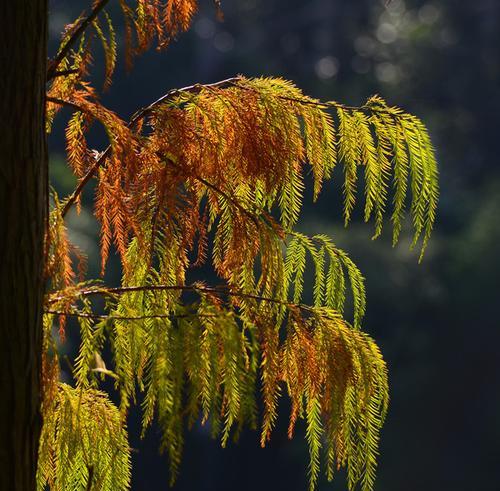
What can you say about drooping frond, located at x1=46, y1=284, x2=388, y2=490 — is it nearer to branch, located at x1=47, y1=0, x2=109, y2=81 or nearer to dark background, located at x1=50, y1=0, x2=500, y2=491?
branch, located at x1=47, y1=0, x2=109, y2=81

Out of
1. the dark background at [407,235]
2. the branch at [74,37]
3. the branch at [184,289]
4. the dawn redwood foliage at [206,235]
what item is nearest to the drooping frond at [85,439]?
the dawn redwood foliage at [206,235]

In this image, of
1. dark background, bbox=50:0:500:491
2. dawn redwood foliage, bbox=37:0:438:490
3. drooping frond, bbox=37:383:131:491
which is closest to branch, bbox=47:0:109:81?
dawn redwood foliage, bbox=37:0:438:490

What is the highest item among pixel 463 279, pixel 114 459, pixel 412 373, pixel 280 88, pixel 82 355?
pixel 280 88

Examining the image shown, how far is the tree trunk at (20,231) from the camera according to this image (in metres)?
1.08

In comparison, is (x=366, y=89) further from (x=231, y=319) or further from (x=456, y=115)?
(x=231, y=319)

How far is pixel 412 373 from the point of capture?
1340 centimetres

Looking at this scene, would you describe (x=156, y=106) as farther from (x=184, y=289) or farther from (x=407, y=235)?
(x=407, y=235)

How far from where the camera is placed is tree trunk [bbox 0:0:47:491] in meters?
1.08

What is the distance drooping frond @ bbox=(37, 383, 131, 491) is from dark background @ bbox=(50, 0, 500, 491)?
8739 mm

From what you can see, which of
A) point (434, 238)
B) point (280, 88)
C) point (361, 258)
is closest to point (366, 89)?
point (434, 238)

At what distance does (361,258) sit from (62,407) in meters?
12.3

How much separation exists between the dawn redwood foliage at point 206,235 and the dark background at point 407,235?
344 inches

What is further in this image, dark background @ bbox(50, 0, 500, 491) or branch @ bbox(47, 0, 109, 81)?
dark background @ bbox(50, 0, 500, 491)

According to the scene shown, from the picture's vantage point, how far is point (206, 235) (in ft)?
4.33
